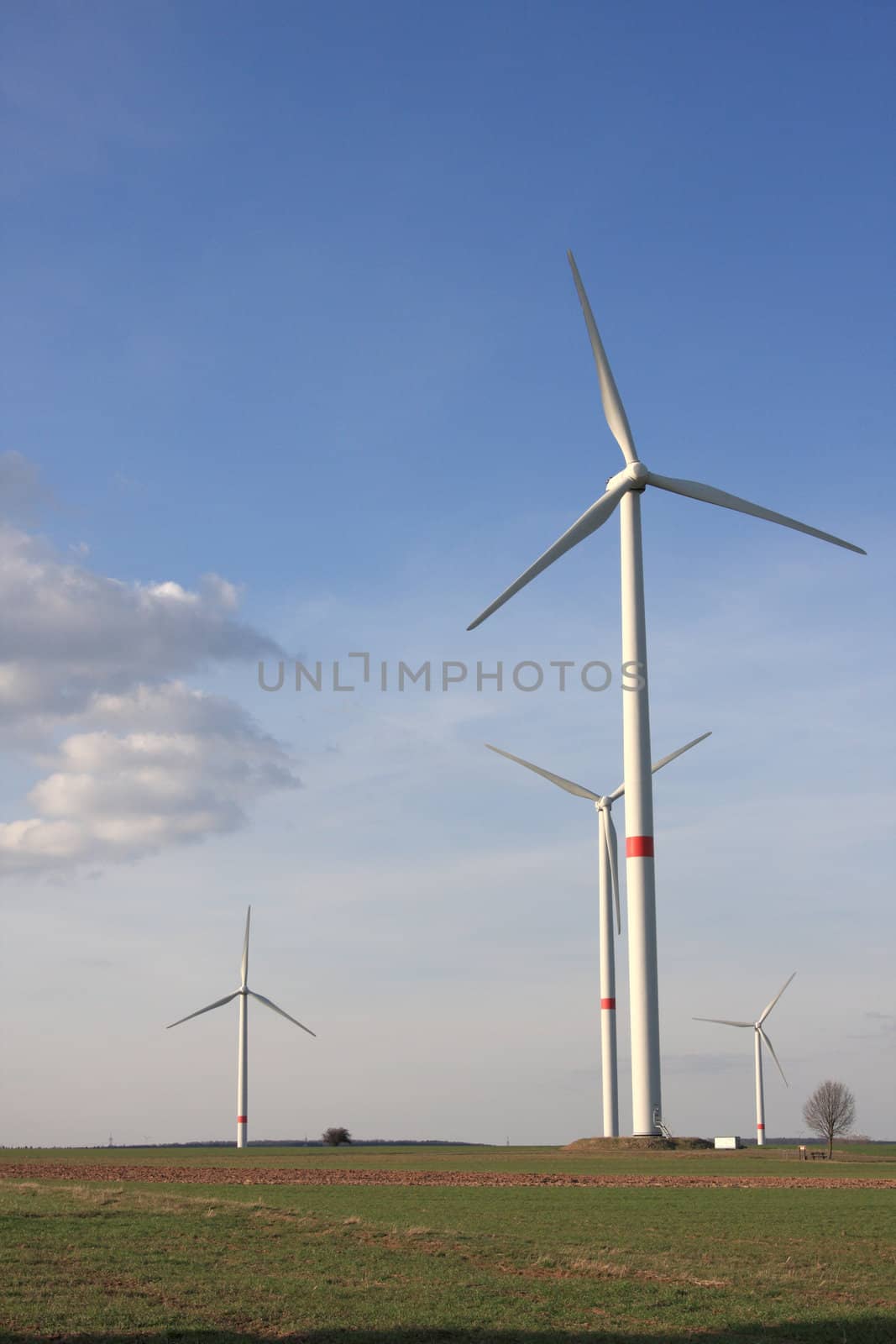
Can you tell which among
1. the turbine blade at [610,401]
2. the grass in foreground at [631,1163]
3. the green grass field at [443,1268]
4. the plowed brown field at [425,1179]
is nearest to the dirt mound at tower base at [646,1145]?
the grass in foreground at [631,1163]

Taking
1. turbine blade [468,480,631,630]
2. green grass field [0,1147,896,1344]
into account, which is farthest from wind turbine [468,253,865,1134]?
green grass field [0,1147,896,1344]

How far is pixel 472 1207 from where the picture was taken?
37.8 metres

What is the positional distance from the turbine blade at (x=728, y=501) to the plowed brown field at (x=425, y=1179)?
100 feet

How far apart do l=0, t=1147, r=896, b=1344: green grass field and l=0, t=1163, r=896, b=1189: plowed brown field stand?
6.48 m

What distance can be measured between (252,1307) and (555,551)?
49.1 m

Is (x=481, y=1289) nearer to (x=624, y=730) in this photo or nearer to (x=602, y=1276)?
(x=602, y=1276)

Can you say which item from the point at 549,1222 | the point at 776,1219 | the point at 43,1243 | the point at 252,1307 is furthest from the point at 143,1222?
the point at 776,1219

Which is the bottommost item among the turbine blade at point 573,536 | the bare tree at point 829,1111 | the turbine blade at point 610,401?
the bare tree at point 829,1111

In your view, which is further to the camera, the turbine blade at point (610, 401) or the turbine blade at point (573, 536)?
the turbine blade at point (610, 401)

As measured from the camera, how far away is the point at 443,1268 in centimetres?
2583

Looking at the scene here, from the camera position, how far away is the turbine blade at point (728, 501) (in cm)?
6781

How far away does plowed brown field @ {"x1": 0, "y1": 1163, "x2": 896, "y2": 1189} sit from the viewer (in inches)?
1881

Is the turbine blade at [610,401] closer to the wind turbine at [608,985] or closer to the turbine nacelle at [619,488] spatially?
the turbine nacelle at [619,488]

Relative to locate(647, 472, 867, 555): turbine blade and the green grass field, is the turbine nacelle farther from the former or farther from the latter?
the green grass field
